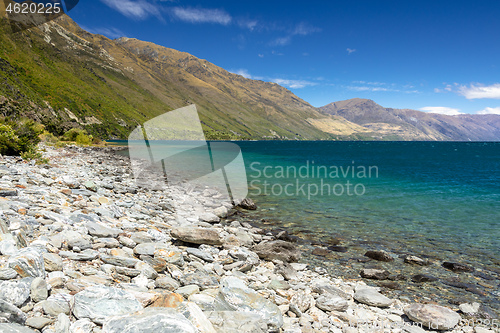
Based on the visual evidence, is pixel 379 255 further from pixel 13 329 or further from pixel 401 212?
pixel 13 329

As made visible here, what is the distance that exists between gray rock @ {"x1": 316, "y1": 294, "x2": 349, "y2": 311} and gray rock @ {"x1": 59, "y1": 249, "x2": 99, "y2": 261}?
6.36 metres

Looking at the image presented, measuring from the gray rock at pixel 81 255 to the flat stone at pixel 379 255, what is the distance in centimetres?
1132

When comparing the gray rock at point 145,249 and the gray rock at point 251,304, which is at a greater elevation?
the gray rock at point 145,249

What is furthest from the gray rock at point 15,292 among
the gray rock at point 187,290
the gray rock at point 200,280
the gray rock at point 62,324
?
the gray rock at point 200,280

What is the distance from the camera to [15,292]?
165 inches

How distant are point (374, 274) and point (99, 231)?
10.2 meters

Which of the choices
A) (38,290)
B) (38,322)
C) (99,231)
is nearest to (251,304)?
(38,322)

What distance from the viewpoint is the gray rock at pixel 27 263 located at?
15.2 ft

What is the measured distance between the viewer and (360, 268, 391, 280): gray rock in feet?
33.7

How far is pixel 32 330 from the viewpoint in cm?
378

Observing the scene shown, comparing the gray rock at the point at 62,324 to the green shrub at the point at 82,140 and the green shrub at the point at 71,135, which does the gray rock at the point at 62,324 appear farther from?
the green shrub at the point at 71,135

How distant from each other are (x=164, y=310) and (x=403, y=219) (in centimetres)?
1961

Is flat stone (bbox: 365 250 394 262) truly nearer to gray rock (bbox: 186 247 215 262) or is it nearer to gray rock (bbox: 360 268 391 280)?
gray rock (bbox: 360 268 391 280)

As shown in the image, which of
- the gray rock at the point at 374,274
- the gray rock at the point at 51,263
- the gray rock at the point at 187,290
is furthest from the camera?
the gray rock at the point at 374,274
